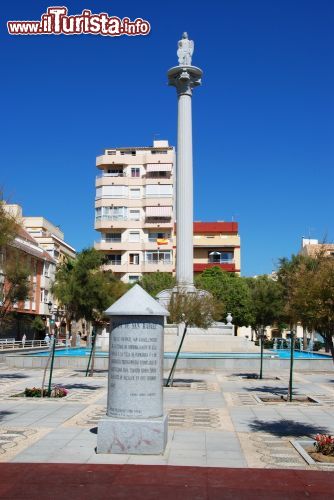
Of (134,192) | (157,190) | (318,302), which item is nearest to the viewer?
(318,302)

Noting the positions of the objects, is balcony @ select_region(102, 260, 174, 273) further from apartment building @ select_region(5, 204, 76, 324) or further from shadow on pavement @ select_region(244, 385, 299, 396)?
shadow on pavement @ select_region(244, 385, 299, 396)

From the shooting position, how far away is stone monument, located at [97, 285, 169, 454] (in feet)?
33.2

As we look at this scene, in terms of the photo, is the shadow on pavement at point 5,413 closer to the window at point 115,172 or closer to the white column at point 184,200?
the white column at point 184,200

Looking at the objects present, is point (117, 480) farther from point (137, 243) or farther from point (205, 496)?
point (137, 243)

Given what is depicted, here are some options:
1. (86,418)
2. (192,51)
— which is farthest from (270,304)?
(192,51)

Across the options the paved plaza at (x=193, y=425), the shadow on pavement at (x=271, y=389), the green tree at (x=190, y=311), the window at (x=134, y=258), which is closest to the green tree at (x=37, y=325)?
the window at (x=134, y=258)

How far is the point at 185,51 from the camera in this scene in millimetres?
44406

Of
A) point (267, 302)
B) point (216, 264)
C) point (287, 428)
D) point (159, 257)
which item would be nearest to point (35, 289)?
point (159, 257)

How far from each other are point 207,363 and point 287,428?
18.3m

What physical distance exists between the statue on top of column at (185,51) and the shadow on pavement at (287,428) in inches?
1384

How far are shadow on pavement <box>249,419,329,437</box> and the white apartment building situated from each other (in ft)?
202

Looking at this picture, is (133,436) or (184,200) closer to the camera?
(133,436)

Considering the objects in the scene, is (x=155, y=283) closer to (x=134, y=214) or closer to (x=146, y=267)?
(x=146, y=267)

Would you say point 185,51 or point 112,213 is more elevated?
point 185,51
